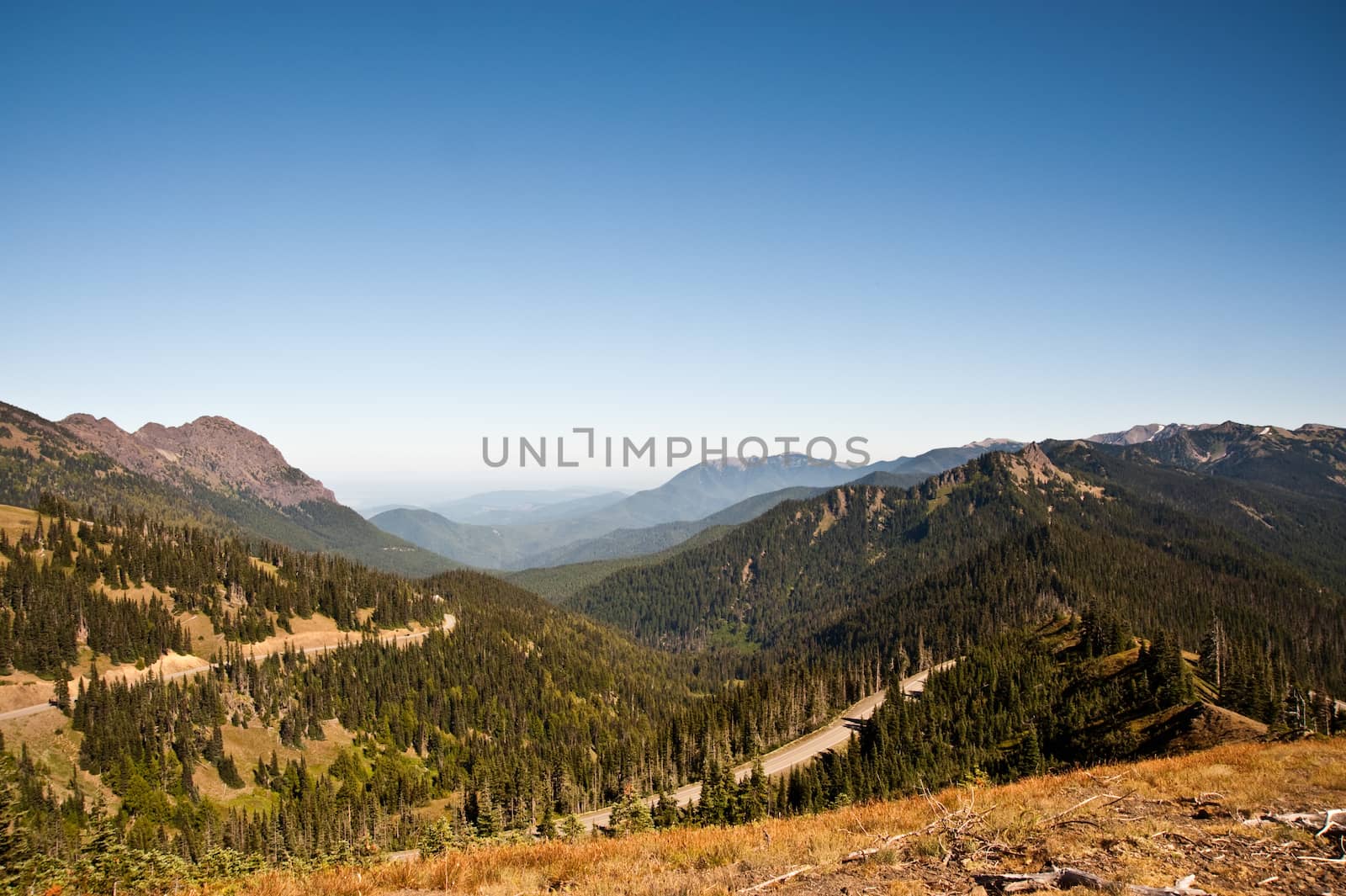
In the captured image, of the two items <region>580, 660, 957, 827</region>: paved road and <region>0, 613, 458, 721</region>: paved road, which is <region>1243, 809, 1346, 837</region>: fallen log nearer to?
<region>580, 660, 957, 827</region>: paved road

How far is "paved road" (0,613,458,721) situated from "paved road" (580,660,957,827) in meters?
80.2

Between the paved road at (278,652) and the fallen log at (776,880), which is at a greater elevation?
the fallen log at (776,880)

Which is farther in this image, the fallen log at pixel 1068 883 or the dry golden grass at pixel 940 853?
the dry golden grass at pixel 940 853

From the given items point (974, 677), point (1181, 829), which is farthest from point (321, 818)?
point (974, 677)

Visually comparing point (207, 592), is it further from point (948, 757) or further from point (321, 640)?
point (948, 757)

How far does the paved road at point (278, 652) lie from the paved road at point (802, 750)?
80242 mm

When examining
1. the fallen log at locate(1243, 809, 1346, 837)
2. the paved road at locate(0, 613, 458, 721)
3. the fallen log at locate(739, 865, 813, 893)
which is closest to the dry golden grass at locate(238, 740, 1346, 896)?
the fallen log at locate(739, 865, 813, 893)

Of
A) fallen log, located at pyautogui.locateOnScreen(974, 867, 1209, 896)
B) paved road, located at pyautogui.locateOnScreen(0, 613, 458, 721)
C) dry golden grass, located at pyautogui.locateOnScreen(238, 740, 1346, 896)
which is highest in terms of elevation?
fallen log, located at pyautogui.locateOnScreen(974, 867, 1209, 896)

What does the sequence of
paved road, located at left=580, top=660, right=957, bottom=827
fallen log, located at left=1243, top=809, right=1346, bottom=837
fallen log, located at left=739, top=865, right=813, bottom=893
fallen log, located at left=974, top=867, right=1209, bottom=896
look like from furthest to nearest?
paved road, located at left=580, top=660, right=957, bottom=827
fallen log, located at left=1243, top=809, right=1346, bottom=837
fallen log, located at left=739, top=865, right=813, bottom=893
fallen log, located at left=974, top=867, right=1209, bottom=896

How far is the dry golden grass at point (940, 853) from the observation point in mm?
13062

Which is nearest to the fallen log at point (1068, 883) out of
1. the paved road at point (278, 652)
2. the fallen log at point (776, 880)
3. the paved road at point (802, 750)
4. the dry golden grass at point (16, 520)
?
the fallen log at point (776, 880)

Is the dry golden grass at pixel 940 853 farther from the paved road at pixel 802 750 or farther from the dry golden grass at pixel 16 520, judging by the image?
the dry golden grass at pixel 16 520

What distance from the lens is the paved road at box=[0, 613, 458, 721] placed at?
9394 cm

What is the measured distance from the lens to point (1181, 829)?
15.5m
